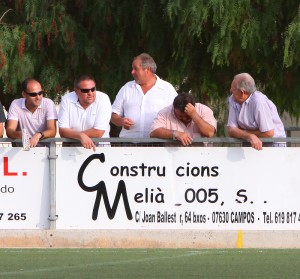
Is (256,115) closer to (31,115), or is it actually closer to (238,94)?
(238,94)

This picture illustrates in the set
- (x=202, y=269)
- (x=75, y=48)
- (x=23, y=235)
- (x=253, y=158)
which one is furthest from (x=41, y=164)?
(x=75, y=48)

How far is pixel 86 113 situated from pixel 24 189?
111 centimetres

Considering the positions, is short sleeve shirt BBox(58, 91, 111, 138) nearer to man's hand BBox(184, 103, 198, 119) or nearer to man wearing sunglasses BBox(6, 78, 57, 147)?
man wearing sunglasses BBox(6, 78, 57, 147)

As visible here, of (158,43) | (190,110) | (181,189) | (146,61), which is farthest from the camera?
(158,43)

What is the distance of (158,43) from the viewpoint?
20406 millimetres

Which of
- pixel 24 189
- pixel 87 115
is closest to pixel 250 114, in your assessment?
pixel 87 115

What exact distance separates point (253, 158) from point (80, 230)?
210 centimetres

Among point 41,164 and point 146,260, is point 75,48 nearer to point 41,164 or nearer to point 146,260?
point 41,164

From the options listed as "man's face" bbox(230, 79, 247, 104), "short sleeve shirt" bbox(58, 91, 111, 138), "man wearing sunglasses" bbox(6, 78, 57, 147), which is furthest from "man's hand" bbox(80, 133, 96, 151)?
"man's face" bbox(230, 79, 247, 104)

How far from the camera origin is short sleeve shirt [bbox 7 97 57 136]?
1623 cm

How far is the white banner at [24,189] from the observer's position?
16000 mm

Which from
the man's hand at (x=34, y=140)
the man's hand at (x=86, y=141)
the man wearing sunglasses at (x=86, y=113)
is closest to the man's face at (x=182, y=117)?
the man wearing sunglasses at (x=86, y=113)

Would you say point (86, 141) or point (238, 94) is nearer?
point (86, 141)

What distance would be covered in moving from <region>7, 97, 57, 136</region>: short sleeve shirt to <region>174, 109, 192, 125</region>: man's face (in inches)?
58.3
